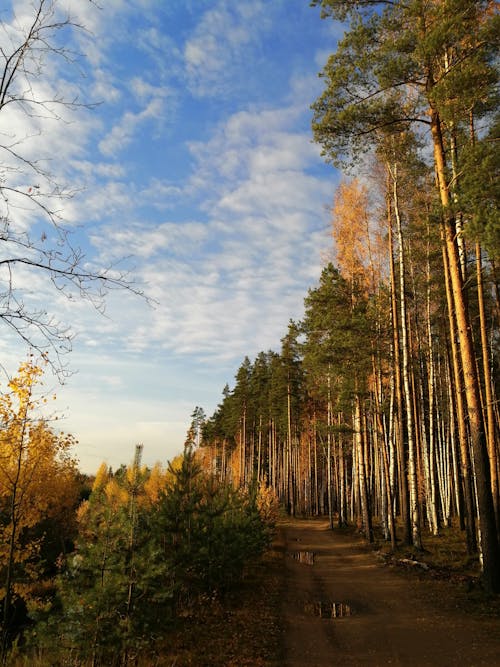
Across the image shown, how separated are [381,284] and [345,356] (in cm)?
380

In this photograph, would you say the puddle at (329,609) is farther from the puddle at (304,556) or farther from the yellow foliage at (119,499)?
the puddle at (304,556)

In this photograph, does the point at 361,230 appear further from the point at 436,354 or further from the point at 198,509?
the point at 198,509

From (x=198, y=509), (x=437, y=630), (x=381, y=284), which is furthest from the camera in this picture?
(x=381, y=284)

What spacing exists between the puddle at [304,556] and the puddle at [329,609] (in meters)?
6.22

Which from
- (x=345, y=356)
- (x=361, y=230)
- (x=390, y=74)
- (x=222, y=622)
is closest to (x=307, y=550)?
(x=345, y=356)

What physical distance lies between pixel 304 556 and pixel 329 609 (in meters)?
8.51

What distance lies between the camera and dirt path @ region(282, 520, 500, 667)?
7.15 metres

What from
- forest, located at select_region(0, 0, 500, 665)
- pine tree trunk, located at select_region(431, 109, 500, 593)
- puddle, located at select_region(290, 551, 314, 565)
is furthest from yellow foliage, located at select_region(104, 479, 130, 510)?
pine tree trunk, located at select_region(431, 109, 500, 593)

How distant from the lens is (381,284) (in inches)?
782

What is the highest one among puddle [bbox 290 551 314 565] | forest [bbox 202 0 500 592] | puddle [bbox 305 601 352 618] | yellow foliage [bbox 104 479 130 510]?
forest [bbox 202 0 500 592]

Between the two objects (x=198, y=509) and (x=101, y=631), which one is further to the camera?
(x=198, y=509)

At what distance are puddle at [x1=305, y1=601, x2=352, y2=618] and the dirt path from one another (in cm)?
9

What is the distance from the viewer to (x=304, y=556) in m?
18.1

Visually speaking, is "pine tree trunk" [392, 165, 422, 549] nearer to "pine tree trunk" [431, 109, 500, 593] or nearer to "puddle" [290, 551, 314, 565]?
"puddle" [290, 551, 314, 565]
